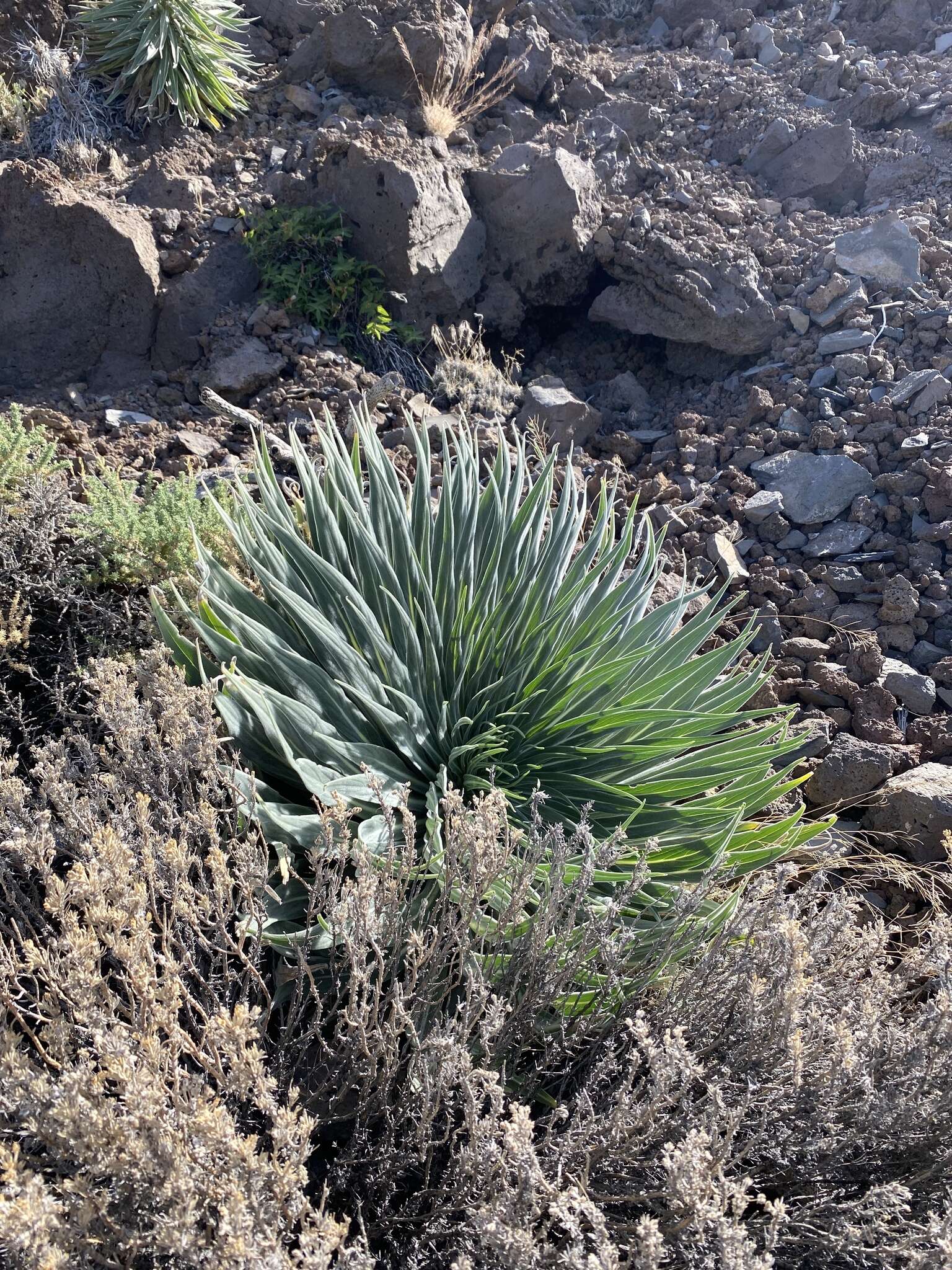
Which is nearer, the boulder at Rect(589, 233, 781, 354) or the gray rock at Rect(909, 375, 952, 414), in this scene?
the gray rock at Rect(909, 375, 952, 414)

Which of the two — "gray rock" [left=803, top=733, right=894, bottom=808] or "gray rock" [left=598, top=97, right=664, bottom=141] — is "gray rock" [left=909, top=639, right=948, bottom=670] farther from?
"gray rock" [left=598, top=97, right=664, bottom=141]

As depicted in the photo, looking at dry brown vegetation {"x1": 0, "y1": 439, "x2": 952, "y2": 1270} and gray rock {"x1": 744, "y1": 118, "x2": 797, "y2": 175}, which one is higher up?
gray rock {"x1": 744, "y1": 118, "x2": 797, "y2": 175}

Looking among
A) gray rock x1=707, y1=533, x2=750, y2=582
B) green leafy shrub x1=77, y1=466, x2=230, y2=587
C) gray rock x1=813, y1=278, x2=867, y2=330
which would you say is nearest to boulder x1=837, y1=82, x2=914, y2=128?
gray rock x1=813, y1=278, x2=867, y2=330

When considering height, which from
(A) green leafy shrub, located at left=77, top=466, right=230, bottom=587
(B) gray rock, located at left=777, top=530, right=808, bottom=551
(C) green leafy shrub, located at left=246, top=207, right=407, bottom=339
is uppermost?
(B) gray rock, located at left=777, top=530, right=808, bottom=551

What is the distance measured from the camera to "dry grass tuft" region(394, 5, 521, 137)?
5.52m

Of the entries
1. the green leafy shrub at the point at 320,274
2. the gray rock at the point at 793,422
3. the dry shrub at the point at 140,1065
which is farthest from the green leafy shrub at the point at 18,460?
the gray rock at the point at 793,422

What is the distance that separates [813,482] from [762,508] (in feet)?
0.96

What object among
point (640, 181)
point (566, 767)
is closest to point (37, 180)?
point (640, 181)

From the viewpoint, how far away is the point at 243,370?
4.43m

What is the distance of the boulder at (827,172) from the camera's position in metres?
5.84

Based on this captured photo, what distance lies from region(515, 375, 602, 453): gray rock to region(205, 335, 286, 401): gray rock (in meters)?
1.20

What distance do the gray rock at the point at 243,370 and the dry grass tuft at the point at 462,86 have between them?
1.92 meters

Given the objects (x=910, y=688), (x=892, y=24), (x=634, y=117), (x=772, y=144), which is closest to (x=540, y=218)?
(x=634, y=117)

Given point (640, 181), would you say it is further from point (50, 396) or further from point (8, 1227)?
point (8, 1227)
